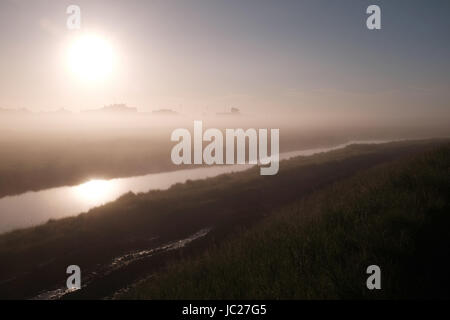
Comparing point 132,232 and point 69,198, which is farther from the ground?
point 132,232

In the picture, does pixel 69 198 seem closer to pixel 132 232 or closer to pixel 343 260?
pixel 132 232

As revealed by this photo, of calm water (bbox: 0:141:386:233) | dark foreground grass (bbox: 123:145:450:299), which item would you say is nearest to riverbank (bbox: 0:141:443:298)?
dark foreground grass (bbox: 123:145:450:299)

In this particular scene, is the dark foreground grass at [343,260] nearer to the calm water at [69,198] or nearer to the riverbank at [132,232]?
the riverbank at [132,232]

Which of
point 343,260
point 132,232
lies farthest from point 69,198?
point 343,260

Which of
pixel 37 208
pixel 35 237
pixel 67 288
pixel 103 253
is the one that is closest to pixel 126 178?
pixel 37 208

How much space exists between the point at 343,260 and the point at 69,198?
121 ft

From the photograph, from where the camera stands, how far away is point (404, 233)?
923 cm

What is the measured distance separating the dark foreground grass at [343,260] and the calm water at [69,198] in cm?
2189

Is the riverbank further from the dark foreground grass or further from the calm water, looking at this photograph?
the calm water

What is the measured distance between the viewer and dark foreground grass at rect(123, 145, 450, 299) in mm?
7137

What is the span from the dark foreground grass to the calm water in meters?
21.9

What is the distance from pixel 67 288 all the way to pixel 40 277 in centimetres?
208

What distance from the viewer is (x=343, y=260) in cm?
849
